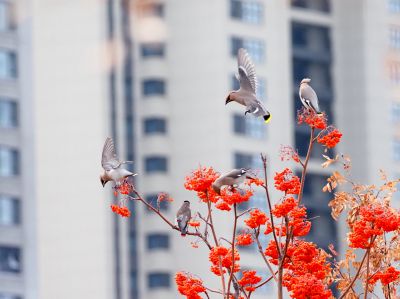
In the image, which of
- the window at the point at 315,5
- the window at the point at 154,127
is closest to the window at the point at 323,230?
the window at the point at 154,127

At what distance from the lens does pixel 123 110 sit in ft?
428

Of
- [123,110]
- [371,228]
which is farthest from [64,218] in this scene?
[371,228]

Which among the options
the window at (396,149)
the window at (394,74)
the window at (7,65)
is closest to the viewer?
Answer: the window at (7,65)

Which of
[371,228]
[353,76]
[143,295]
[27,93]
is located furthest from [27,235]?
[371,228]

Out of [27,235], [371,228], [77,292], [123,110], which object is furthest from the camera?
[123,110]

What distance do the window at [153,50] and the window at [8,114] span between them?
23.5m

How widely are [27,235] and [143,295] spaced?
21.9m

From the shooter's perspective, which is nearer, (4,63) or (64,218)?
(4,63)

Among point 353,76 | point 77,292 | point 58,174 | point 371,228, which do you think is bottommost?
point 371,228

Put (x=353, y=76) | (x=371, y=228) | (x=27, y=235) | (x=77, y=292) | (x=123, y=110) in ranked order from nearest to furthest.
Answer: (x=371, y=228)
(x=27, y=235)
(x=77, y=292)
(x=123, y=110)
(x=353, y=76)

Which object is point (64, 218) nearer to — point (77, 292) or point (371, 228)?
point (77, 292)

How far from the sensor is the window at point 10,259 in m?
106

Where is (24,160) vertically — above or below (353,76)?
below

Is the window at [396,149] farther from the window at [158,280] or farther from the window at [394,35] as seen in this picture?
the window at [158,280]
